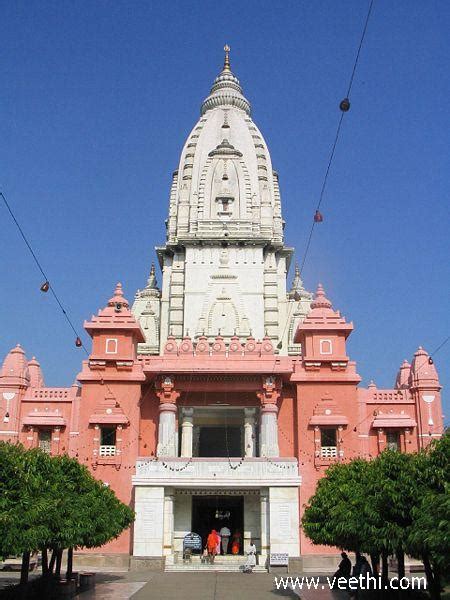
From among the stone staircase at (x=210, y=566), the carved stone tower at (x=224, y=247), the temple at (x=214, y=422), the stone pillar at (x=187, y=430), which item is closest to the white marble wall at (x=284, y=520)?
the temple at (x=214, y=422)

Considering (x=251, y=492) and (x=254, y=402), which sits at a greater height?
(x=254, y=402)

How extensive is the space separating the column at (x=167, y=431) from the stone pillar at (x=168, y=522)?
2.04m

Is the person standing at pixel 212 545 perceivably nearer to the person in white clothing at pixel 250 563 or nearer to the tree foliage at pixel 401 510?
the person in white clothing at pixel 250 563

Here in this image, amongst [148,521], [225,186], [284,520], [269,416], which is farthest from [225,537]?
[225,186]

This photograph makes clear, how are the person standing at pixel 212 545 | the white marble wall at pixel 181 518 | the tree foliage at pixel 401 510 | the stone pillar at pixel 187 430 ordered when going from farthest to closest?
the stone pillar at pixel 187 430 < the white marble wall at pixel 181 518 < the person standing at pixel 212 545 < the tree foliage at pixel 401 510

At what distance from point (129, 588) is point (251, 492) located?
28.1ft

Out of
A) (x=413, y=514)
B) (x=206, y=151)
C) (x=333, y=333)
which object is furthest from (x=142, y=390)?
(x=206, y=151)

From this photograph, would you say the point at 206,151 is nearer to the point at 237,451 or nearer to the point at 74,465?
the point at 237,451

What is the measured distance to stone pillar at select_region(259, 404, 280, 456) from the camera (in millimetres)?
28969

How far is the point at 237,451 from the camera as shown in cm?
3328

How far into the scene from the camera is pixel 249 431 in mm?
30266

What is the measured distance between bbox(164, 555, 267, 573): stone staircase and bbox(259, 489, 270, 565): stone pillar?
537 mm

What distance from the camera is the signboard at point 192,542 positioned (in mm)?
26797

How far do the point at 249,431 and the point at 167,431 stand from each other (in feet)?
12.1
